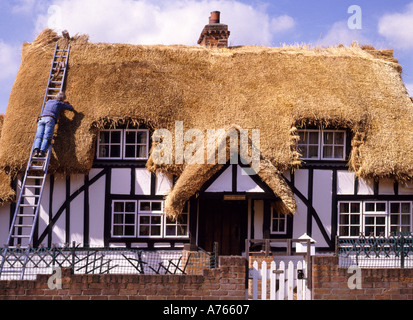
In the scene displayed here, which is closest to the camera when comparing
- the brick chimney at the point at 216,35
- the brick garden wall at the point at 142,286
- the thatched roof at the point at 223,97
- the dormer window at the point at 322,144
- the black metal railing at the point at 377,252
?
the brick garden wall at the point at 142,286

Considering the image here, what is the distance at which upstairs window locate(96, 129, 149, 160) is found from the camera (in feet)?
48.5

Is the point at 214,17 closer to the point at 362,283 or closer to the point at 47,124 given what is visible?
the point at 47,124

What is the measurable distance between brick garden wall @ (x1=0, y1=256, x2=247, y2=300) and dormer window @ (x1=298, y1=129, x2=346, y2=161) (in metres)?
6.10

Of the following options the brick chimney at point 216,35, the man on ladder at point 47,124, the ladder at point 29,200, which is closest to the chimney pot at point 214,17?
the brick chimney at point 216,35

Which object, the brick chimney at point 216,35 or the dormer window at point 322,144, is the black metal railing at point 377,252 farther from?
the brick chimney at point 216,35

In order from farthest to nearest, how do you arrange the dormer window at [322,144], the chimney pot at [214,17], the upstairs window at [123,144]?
the chimney pot at [214,17] → the dormer window at [322,144] → the upstairs window at [123,144]

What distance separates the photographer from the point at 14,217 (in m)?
13.1

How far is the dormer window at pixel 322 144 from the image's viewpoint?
50.3 feet

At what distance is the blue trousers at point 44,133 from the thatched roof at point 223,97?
18.1 inches

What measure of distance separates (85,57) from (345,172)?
8.63 metres

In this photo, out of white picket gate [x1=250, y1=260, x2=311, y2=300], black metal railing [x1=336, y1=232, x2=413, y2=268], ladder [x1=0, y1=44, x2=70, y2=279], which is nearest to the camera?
white picket gate [x1=250, y1=260, x2=311, y2=300]

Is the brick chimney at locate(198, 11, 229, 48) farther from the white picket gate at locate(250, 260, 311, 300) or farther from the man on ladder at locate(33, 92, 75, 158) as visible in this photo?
the white picket gate at locate(250, 260, 311, 300)

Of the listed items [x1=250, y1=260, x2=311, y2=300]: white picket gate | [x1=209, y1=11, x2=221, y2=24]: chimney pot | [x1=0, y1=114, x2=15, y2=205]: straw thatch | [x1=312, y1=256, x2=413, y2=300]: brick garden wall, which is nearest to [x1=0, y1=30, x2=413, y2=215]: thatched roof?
[x1=0, y1=114, x2=15, y2=205]: straw thatch
